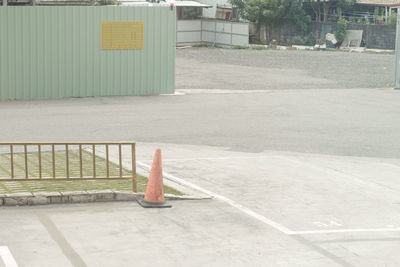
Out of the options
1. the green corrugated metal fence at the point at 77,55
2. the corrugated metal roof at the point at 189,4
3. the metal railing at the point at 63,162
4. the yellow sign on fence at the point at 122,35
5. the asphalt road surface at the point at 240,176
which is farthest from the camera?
the corrugated metal roof at the point at 189,4

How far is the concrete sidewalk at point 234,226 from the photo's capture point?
26.6ft

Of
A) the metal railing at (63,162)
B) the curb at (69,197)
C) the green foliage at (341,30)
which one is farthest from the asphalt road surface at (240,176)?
the green foliage at (341,30)

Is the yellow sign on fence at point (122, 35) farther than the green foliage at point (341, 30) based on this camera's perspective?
No

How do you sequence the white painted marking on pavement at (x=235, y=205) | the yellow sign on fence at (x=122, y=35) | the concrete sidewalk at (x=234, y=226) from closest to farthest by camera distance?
the concrete sidewalk at (x=234, y=226), the white painted marking on pavement at (x=235, y=205), the yellow sign on fence at (x=122, y=35)

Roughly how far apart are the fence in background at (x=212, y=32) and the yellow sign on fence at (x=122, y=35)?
901 inches

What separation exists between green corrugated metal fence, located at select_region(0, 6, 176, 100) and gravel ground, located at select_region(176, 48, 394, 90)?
301 cm

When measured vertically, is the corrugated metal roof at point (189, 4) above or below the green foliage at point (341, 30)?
above

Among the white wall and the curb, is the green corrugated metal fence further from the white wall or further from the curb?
the white wall

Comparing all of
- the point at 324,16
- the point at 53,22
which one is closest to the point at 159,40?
the point at 53,22

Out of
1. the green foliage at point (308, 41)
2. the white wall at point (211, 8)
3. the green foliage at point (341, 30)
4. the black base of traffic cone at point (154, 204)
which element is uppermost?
the white wall at point (211, 8)

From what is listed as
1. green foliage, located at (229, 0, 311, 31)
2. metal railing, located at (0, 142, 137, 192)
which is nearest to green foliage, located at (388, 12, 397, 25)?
green foliage, located at (229, 0, 311, 31)

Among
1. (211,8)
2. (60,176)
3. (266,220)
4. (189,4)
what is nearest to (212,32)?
(189,4)

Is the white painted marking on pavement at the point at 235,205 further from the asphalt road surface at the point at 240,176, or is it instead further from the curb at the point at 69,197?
the curb at the point at 69,197

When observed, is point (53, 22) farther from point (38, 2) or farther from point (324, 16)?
point (324, 16)
